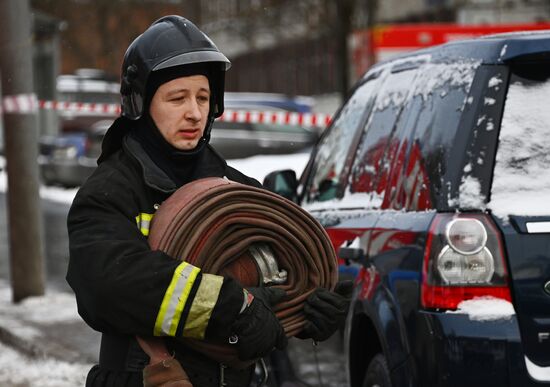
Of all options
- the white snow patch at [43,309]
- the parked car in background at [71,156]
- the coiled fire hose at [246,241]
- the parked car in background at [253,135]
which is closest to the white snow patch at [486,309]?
the coiled fire hose at [246,241]

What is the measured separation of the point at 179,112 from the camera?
3.13 meters

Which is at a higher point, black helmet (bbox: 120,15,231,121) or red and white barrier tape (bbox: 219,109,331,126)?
black helmet (bbox: 120,15,231,121)

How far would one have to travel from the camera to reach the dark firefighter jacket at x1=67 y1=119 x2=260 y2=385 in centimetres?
290

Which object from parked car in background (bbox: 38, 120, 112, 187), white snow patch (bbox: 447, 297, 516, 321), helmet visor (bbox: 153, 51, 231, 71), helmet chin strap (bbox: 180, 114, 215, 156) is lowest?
parked car in background (bbox: 38, 120, 112, 187)

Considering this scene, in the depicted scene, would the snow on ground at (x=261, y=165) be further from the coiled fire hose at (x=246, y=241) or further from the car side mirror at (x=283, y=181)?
the coiled fire hose at (x=246, y=241)

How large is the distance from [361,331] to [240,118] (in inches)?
529

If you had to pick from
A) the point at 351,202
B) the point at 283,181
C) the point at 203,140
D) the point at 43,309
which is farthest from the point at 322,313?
the point at 43,309

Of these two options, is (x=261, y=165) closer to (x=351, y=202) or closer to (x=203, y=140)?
(x=351, y=202)

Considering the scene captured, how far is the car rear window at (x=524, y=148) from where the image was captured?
13.0 feet

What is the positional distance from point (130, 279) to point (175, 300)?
0.12 meters

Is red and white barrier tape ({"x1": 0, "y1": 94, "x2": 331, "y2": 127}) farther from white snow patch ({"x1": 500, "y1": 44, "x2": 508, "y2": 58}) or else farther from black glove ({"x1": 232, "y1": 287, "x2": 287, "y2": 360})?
black glove ({"x1": 232, "y1": 287, "x2": 287, "y2": 360})

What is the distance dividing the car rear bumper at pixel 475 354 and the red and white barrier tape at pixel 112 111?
20.8 ft

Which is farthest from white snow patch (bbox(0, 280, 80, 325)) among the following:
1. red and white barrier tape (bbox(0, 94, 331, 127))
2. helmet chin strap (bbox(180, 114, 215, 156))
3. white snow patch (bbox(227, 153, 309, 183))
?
white snow patch (bbox(227, 153, 309, 183))

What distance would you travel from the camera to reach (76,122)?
2412 cm
